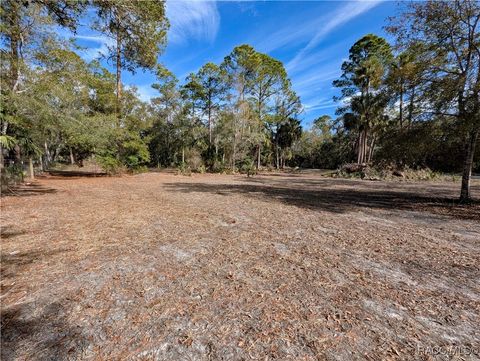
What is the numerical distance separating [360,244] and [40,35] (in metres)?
10.3

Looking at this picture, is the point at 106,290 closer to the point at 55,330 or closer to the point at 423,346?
the point at 55,330

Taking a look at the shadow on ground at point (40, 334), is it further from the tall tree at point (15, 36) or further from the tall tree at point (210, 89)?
the tall tree at point (210, 89)

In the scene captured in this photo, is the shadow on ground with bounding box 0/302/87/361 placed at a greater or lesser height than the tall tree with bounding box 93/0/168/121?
lesser

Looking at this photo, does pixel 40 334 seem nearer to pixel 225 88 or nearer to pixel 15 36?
pixel 15 36

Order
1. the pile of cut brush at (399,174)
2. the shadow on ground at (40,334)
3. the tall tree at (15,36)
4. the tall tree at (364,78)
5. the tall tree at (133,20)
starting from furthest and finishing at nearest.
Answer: the tall tree at (364,78) → the pile of cut brush at (399,174) → the tall tree at (15,36) → the tall tree at (133,20) → the shadow on ground at (40,334)

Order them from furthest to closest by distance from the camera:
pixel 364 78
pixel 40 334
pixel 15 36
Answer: pixel 364 78 < pixel 15 36 < pixel 40 334

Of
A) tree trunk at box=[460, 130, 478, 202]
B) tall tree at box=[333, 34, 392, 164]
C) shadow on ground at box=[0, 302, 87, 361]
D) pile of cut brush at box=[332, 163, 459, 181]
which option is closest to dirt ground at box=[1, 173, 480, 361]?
shadow on ground at box=[0, 302, 87, 361]

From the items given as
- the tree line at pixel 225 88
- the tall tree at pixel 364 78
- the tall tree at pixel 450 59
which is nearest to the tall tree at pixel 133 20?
the tree line at pixel 225 88

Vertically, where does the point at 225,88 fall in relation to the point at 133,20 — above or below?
above

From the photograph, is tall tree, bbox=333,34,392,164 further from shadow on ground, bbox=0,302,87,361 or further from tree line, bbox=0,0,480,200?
shadow on ground, bbox=0,302,87,361

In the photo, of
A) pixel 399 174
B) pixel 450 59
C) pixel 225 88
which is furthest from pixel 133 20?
pixel 225 88

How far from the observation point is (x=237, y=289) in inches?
97.4

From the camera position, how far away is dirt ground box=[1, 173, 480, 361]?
1.72 meters

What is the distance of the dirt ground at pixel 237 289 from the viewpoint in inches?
67.8
